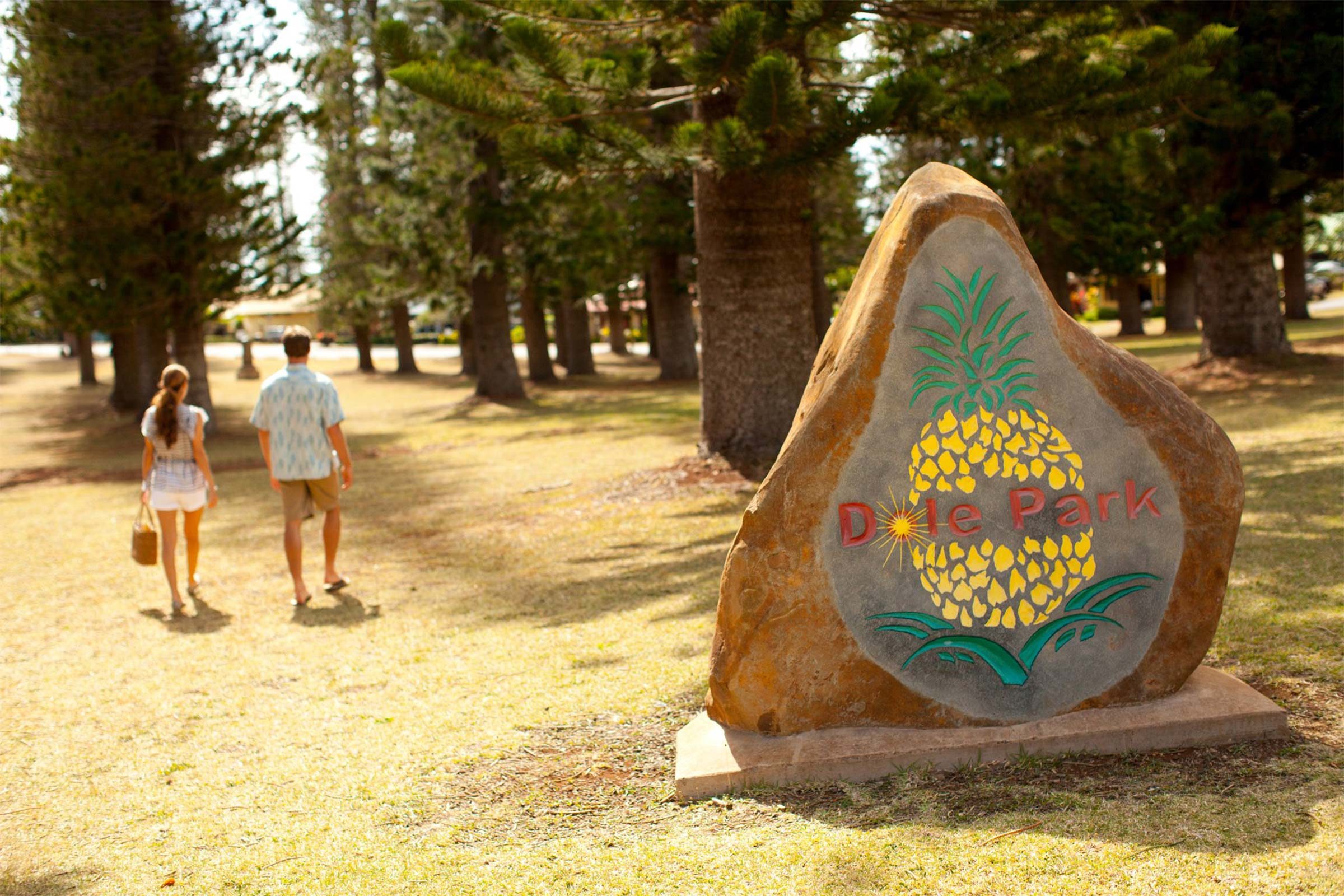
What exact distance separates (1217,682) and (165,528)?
19.7ft

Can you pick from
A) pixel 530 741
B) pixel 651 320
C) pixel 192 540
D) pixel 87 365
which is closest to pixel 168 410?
pixel 192 540

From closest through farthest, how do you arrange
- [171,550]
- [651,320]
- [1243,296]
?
[171,550]
[1243,296]
[651,320]

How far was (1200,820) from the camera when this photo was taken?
125 inches

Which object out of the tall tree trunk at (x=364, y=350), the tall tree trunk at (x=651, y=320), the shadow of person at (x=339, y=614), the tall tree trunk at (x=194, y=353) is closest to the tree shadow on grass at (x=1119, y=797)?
the shadow of person at (x=339, y=614)

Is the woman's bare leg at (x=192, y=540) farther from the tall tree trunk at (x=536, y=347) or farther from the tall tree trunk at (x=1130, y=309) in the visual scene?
the tall tree trunk at (x=1130, y=309)

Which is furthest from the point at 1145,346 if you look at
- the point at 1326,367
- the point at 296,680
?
the point at 296,680

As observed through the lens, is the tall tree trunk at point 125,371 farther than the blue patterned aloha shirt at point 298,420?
Yes

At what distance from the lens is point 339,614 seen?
7000 mm

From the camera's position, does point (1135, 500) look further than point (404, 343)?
No

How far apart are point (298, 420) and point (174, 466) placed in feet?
3.08

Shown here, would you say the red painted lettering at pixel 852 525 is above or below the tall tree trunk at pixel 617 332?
below

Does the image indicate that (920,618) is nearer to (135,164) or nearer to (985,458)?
(985,458)

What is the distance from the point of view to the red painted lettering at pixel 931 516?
152 inches

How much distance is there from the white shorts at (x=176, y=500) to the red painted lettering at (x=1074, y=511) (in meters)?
5.43
